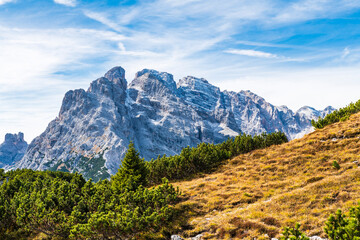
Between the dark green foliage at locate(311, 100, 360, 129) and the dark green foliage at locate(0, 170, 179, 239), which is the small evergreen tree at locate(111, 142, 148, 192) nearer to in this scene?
the dark green foliage at locate(0, 170, 179, 239)

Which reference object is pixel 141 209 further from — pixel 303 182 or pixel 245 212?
pixel 303 182

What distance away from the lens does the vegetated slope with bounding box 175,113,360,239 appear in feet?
55.1

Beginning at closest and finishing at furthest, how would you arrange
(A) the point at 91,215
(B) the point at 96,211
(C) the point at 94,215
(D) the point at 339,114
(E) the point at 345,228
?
(E) the point at 345,228 < (C) the point at 94,215 < (A) the point at 91,215 < (B) the point at 96,211 < (D) the point at 339,114

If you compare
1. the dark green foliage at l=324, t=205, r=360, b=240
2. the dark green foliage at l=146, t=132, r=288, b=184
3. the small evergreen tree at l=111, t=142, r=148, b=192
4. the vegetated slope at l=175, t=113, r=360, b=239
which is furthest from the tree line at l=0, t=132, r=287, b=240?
the dark green foliage at l=324, t=205, r=360, b=240

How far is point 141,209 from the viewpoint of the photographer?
2080 centimetres

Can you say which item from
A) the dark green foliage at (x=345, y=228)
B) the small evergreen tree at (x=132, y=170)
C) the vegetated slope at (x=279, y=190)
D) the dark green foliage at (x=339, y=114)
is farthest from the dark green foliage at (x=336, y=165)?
the small evergreen tree at (x=132, y=170)

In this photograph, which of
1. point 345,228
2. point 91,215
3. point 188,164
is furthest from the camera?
point 188,164

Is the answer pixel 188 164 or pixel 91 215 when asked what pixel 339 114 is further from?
pixel 91 215

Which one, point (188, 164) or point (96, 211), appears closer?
point (96, 211)

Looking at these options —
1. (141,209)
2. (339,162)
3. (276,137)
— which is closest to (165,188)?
(141,209)

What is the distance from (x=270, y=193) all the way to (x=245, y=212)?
5180 mm

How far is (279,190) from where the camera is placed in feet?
76.0

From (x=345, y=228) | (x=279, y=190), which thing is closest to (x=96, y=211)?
(x=279, y=190)

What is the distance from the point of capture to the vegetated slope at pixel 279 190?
55.1 ft
